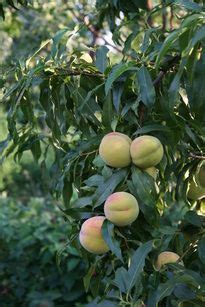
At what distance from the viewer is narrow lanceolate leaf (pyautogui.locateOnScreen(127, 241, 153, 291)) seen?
119 centimetres

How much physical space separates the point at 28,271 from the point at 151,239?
2.30m

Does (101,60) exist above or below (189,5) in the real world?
below

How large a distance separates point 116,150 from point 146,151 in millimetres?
67

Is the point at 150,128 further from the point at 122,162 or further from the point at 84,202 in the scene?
the point at 84,202

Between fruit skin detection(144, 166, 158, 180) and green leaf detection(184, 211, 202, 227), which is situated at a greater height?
fruit skin detection(144, 166, 158, 180)

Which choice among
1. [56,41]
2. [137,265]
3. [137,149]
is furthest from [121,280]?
[56,41]

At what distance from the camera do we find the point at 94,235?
1.24 meters

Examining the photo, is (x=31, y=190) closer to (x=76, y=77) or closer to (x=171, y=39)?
(x=76, y=77)

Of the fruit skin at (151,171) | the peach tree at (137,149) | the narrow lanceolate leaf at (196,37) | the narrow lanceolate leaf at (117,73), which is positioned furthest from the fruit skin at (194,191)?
the narrow lanceolate leaf at (196,37)

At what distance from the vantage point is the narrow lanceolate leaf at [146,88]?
1.16 metres

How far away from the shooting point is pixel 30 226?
3.55m

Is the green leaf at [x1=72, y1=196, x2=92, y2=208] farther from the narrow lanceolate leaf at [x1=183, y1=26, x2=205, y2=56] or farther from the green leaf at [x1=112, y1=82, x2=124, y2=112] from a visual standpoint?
the narrow lanceolate leaf at [x1=183, y1=26, x2=205, y2=56]

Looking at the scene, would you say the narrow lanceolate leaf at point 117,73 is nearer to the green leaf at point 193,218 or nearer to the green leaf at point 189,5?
the green leaf at point 189,5

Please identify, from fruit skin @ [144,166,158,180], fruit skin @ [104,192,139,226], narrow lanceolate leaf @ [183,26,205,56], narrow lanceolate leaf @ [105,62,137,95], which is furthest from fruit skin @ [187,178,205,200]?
narrow lanceolate leaf @ [183,26,205,56]
